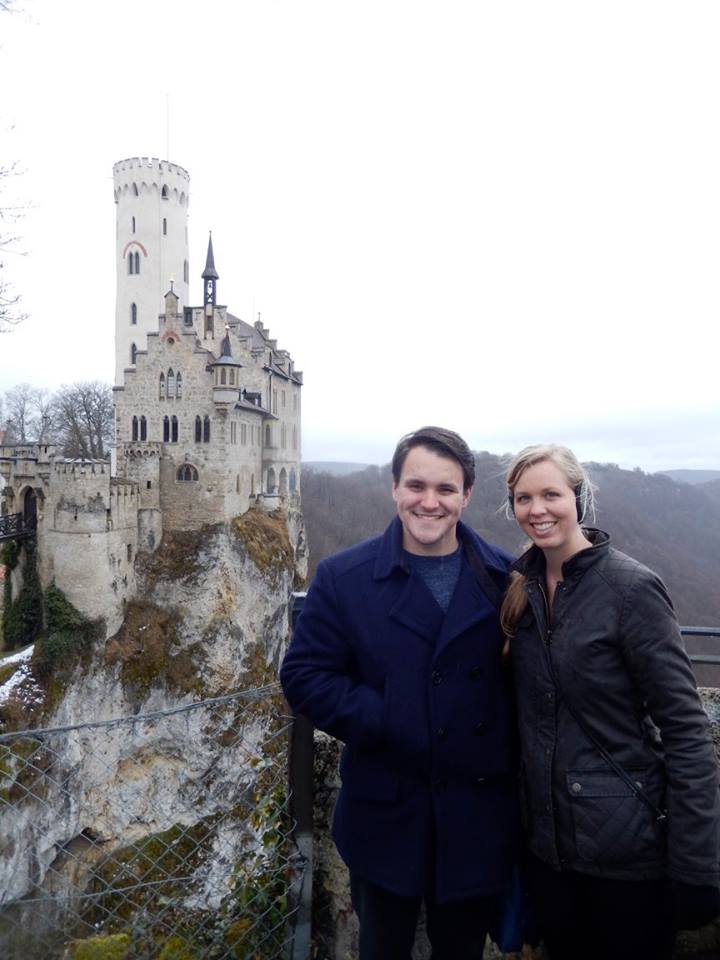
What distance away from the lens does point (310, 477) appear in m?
85.6

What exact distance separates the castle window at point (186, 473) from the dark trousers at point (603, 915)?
28593mm

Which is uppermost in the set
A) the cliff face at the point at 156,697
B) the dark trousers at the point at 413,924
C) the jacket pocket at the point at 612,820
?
the jacket pocket at the point at 612,820

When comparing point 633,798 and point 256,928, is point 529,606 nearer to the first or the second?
point 633,798

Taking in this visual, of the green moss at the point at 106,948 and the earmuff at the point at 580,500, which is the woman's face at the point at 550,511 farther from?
the green moss at the point at 106,948

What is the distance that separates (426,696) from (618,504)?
74542 millimetres

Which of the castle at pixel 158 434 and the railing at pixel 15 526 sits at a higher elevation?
the castle at pixel 158 434

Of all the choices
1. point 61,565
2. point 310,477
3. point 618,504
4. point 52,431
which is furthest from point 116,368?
point 618,504

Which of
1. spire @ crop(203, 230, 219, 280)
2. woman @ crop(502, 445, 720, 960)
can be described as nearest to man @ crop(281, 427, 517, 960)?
woman @ crop(502, 445, 720, 960)

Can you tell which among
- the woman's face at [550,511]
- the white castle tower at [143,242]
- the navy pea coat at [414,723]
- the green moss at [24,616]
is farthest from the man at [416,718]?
the white castle tower at [143,242]

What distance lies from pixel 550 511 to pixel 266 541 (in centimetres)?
2898

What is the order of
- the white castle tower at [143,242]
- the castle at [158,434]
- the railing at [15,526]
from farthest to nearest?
the white castle tower at [143,242] < the castle at [158,434] < the railing at [15,526]

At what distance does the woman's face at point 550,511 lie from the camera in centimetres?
316

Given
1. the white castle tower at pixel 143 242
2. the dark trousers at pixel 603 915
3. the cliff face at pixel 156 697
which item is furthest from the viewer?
the white castle tower at pixel 143 242

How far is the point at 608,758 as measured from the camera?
287 centimetres
